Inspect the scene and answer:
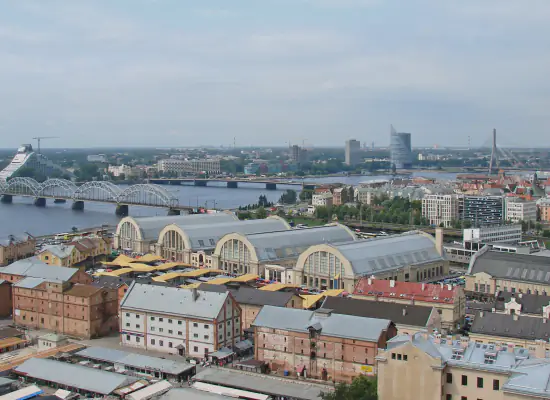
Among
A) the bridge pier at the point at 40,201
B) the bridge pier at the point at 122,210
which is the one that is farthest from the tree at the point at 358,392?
the bridge pier at the point at 40,201

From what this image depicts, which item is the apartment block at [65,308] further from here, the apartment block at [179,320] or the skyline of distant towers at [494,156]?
the skyline of distant towers at [494,156]

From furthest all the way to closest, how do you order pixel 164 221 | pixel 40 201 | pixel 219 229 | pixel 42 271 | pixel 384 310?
1. pixel 40 201
2. pixel 164 221
3. pixel 219 229
4. pixel 42 271
5. pixel 384 310

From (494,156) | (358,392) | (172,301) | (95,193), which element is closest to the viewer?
(358,392)

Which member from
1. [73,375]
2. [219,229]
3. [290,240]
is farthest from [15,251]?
[73,375]

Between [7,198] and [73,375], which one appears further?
[7,198]

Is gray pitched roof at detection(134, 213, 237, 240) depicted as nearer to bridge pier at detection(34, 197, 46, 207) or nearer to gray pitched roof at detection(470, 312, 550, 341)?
gray pitched roof at detection(470, 312, 550, 341)

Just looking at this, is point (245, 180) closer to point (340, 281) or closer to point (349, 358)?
point (340, 281)

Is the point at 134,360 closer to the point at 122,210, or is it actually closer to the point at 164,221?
the point at 164,221
